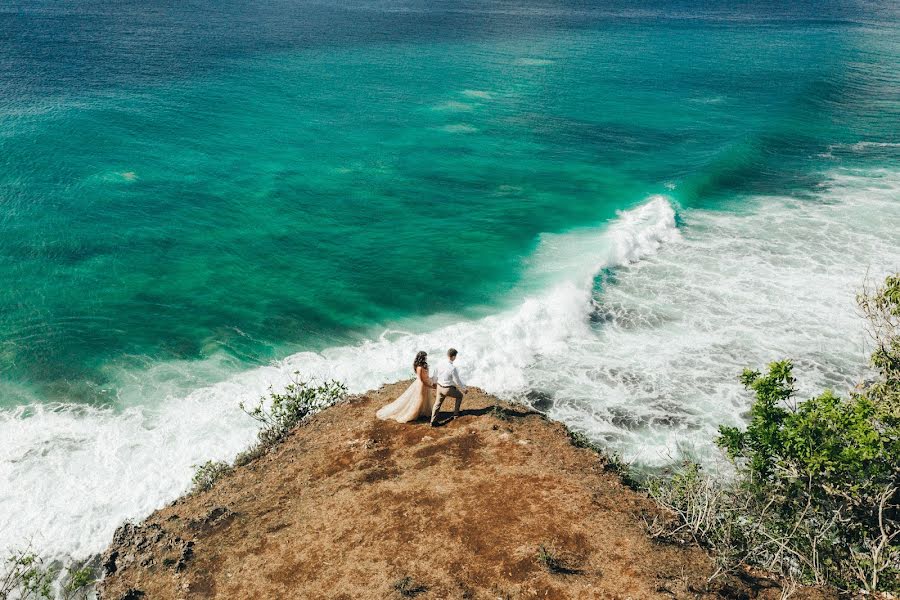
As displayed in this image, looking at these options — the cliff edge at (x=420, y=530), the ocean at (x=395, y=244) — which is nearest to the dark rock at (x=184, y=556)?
the cliff edge at (x=420, y=530)

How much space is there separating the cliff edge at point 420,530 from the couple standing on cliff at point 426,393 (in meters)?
0.40

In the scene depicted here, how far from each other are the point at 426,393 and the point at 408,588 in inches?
214

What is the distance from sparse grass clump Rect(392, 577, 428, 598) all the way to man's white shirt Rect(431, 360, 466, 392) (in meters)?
5.11

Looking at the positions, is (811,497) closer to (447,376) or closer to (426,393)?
(447,376)

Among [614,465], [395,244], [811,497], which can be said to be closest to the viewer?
[811,497]

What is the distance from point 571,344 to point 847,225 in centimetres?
2223

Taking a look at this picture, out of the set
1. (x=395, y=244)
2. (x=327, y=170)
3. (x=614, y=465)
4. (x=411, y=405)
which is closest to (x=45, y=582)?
(x=411, y=405)

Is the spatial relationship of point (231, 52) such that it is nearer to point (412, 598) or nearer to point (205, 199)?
point (205, 199)

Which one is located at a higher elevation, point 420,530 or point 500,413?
point 500,413

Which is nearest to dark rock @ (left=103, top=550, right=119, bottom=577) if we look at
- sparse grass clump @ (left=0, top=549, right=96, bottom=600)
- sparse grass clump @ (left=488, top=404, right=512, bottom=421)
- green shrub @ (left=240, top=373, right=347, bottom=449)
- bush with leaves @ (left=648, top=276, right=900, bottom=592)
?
sparse grass clump @ (left=0, top=549, right=96, bottom=600)

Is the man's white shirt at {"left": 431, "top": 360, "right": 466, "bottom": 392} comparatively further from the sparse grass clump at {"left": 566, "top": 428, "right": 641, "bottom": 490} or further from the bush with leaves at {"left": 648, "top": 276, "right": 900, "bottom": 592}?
the bush with leaves at {"left": 648, "top": 276, "right": 900, "bottom": 592}

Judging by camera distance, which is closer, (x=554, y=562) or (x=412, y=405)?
(x=554, y=562)

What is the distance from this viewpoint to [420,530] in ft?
39.7

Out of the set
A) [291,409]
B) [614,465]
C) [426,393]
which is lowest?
[291,409]
